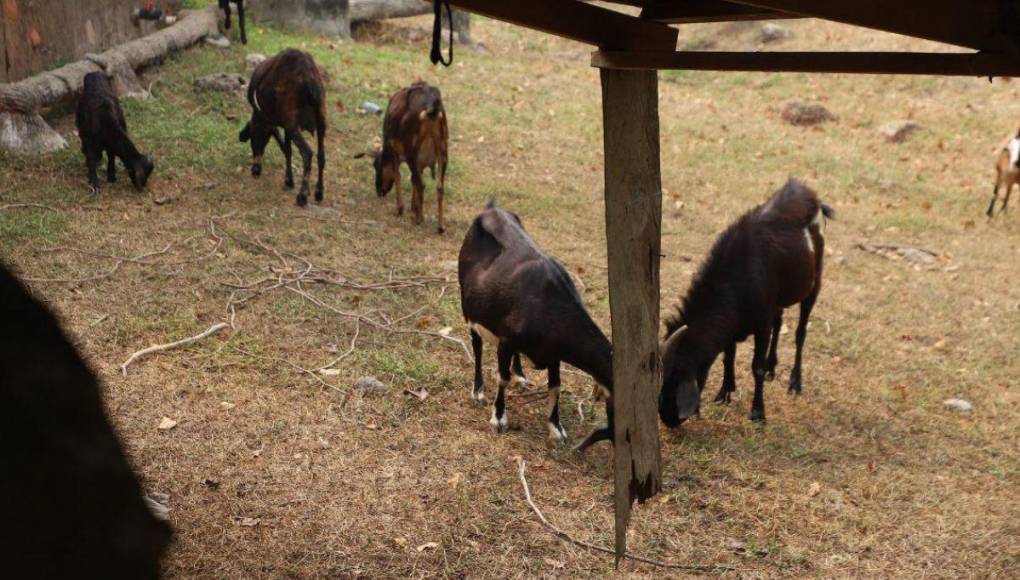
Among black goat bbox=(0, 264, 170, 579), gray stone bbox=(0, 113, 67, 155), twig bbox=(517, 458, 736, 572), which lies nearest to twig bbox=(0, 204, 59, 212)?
gray stone bbox=(0, 113, 67, 155)

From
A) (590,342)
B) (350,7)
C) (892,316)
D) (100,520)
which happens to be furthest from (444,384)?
(350,7)

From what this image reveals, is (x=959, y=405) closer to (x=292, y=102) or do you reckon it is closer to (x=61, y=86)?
(x=292, y=102)

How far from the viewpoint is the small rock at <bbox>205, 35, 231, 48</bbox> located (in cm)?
1437

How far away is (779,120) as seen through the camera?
16.5 metres

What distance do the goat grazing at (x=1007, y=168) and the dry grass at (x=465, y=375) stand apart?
0.37 metres

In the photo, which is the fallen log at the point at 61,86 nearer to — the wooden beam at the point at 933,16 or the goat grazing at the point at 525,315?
the goat grazing at the point at 525,315

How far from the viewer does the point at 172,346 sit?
6898mm

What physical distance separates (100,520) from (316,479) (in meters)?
4.78

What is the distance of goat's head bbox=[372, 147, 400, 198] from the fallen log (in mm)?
3460

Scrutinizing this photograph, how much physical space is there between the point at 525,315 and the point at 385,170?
4.66 metres

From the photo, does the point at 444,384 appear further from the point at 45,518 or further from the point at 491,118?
the point at 491,118

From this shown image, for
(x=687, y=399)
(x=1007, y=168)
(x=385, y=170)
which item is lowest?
(x=687, y=399)

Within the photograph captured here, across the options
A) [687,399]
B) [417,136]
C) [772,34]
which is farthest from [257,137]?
[772,34]

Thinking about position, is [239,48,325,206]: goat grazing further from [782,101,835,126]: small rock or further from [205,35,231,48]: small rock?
[782,101,835,126]: small rock
